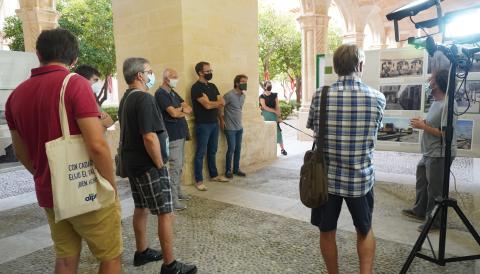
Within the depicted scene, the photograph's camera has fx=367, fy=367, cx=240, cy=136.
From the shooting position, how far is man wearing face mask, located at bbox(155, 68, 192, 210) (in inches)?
169

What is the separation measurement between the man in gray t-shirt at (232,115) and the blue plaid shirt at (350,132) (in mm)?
3735

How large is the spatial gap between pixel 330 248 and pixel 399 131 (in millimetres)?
3530

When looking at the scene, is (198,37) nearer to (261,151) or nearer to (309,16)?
(261,151)

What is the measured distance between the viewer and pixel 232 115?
5.94 meters

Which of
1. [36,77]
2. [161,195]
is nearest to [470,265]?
[161,195]

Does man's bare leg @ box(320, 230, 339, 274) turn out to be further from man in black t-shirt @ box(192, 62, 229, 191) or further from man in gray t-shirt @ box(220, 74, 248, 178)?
man in gray t-shirt @ box(220, 74, 248, 178)

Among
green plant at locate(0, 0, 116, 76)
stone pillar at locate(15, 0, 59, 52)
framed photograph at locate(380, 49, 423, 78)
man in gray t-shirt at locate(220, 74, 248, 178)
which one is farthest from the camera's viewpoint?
green plant at locate(0, 0, 116, 76)

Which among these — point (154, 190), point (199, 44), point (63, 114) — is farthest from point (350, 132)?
point (199, 44)

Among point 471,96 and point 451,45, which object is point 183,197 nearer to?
point 451,45

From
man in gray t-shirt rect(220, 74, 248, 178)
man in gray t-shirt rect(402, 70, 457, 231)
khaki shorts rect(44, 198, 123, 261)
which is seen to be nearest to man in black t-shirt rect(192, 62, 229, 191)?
man in gray t-shirt rect(220, 74, 248, 178)

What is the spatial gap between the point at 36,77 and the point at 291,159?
610 cm

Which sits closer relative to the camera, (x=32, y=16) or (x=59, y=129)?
(x=59, y=129)

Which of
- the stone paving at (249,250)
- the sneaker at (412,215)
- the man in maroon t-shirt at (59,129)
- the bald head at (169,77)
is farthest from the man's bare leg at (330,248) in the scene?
the bald head at (169,77)

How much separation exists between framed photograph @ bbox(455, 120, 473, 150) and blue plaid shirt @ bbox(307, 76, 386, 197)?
11.0ft
